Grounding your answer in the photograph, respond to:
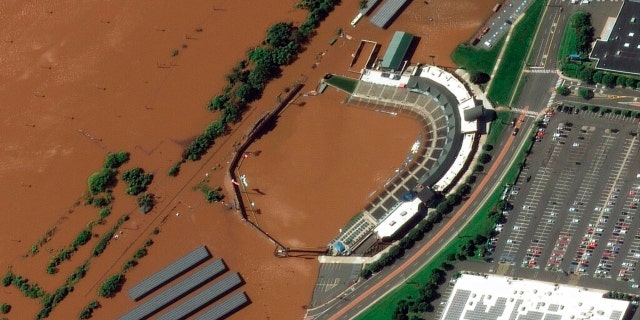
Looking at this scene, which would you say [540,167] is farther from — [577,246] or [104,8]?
[104,8]

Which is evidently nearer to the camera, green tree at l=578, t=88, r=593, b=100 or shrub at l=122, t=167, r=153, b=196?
green tree at l=578, t=88, r=593, b=100

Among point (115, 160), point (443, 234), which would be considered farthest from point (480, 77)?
point (115, 160)

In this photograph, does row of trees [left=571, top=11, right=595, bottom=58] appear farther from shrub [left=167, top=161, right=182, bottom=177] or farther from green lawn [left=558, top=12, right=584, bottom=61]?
shrub [left=167, top=161, right=182, bottom=177]

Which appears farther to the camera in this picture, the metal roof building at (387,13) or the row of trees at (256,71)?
the metal roof building at (387,13)

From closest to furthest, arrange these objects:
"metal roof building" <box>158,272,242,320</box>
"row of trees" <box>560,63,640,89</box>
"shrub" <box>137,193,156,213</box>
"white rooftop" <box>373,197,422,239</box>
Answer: "white rooftop" <box>373,197,422,239</box> → "row of trees" <box>560,63,640,89</box> → "metal roof building" <box>158,272,242,320</box> → "shrub" <box>137,193,156,213</box>

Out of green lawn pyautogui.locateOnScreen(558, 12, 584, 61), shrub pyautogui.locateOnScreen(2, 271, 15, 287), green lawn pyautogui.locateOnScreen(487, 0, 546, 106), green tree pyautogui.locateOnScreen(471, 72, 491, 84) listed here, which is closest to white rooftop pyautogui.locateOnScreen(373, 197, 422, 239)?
green lawn pyautogui.locateOnScreen(487, 0, 546, 106)

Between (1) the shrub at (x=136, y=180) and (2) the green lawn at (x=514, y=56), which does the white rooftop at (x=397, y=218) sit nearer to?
(2) the green lawn at (x=514, y=56)

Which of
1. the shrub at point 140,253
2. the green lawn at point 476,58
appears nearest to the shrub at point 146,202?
the shrub at point 140,253
